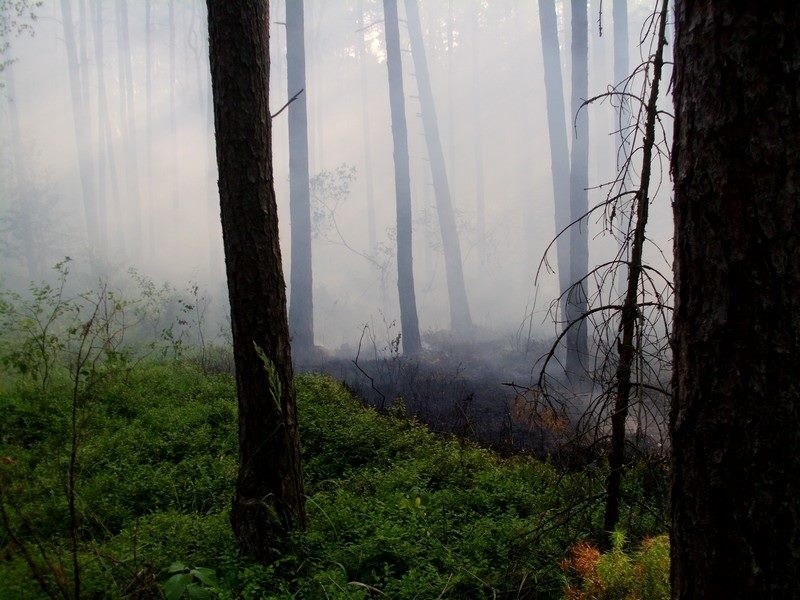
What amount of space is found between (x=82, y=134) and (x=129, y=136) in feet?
16.5

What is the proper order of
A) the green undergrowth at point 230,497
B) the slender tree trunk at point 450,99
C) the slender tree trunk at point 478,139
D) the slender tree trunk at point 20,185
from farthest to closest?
the slender tree trunk at point 450,99 → the slender tree trunk at point 478,139 → the slender tree trunk at point 20,185 → the green undergrowth at point 230,497

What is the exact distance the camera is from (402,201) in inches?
714

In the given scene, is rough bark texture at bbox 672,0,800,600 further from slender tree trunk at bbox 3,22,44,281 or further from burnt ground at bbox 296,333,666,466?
slender tree trunk at bbox 3,22,44,281

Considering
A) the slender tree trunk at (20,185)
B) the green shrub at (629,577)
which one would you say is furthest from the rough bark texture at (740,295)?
the slender tree trunk at (20,185)

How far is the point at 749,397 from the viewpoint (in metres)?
1.38

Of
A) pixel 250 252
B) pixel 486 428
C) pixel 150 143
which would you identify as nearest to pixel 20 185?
pixel 150 143

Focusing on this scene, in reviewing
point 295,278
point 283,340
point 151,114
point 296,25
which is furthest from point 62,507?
point 151,114

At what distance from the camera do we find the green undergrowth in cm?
266

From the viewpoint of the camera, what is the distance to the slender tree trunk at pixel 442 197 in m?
23.3

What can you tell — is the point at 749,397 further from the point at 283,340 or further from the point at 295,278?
the point at 295,278

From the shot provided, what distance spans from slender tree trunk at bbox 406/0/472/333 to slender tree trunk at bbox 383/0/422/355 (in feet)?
13.1

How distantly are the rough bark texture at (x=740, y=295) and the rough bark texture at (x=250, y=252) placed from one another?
2.48 meters

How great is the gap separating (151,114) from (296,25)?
120 feet

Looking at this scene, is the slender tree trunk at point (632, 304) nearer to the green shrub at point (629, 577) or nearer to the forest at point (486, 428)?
the forest at point (486, 428)
